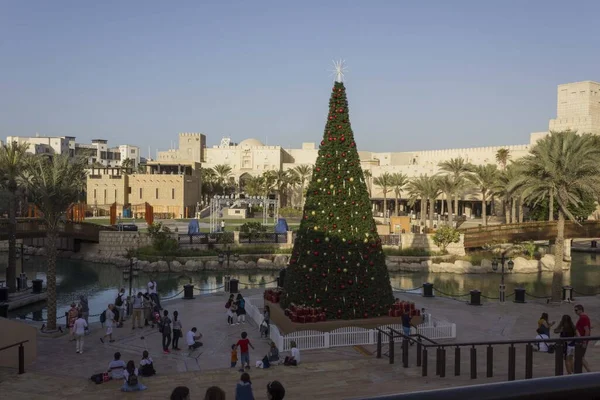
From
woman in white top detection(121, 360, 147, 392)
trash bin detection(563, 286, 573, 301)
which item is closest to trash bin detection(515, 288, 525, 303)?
trash bin detection(563, 286, 573, 301)

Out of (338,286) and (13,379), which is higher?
(338,286)

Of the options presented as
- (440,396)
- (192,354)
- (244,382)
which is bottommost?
(192,354)

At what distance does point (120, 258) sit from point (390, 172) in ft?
170

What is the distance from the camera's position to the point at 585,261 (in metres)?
42.3

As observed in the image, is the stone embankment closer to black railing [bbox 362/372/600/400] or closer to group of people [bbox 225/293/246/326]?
group of people [bbox 225/293/246/326]

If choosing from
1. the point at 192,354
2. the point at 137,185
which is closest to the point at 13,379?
the point at 192,354

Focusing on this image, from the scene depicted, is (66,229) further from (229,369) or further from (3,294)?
(229,369)

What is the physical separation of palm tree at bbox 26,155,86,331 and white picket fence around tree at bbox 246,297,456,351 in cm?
759

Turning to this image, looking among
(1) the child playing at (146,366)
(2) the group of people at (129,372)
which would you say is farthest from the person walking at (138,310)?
(1) the child playing at (146,366)

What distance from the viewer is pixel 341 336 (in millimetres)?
16078

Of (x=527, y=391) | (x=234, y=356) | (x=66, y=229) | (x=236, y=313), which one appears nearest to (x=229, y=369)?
(x=234, y=356)

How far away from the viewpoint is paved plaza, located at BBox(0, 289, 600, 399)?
11719 mm

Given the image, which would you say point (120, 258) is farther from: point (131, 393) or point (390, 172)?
point (390, 172)

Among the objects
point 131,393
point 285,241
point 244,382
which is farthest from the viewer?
point 285,241
